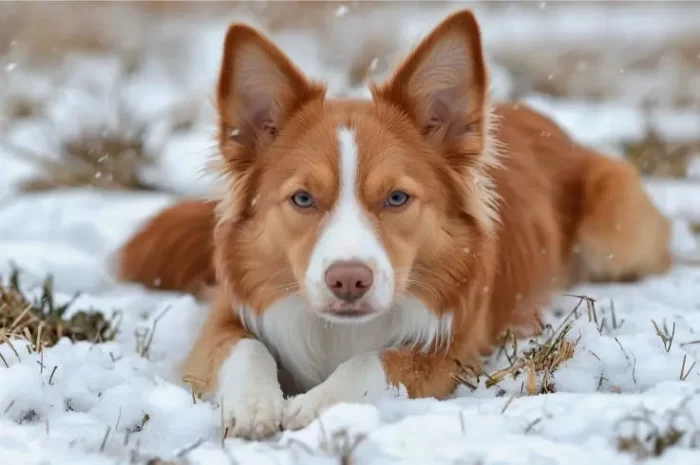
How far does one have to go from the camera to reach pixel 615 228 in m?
5.11

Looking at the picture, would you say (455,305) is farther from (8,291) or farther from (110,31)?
(110,31)

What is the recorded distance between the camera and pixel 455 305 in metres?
3.70

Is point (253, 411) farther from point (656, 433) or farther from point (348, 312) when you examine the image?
point (656, 433)

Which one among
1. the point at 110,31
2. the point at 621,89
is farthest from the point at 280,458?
the point at 110,31

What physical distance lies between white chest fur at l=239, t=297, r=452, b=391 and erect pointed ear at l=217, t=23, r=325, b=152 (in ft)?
2.31

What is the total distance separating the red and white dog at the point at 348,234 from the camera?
3.21m

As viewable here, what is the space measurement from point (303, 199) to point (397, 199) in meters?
0.36

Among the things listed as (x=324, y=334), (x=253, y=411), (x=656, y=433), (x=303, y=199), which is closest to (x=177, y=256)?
(x=324, y=334)

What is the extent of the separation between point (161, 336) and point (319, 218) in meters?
1.28

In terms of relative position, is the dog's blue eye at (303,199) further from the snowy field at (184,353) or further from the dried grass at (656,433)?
the dried grass at (656,433)

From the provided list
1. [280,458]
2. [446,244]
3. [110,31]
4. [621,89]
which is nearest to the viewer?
[280,458]

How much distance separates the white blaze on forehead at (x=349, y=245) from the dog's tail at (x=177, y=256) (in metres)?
1.80

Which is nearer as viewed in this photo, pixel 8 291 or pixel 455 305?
pixel 455 305

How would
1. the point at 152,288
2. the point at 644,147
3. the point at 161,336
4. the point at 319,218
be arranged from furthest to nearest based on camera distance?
1. the point at 644,147
2. the point at 152,288
3. the point at 161,336
4. the point at 319,218
